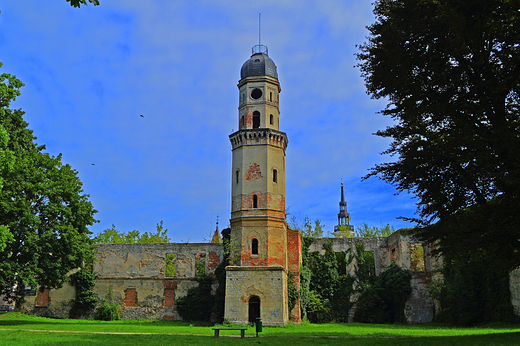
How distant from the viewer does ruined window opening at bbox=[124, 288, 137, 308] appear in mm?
32312

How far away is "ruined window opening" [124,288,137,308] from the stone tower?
10.4 m

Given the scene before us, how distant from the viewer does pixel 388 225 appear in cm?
5306

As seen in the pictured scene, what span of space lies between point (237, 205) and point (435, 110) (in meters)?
16.1

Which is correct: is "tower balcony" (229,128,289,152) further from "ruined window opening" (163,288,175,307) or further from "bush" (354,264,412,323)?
"bush" (354,264,412,323)

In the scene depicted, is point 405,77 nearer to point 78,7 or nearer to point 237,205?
point 78,7

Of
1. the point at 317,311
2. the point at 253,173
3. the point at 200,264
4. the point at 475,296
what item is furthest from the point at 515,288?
the point at 200,264

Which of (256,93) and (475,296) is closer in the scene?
(475,296)

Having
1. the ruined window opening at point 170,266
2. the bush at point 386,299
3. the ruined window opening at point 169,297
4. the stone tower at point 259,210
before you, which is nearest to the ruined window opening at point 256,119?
the stone tower at point 259,210

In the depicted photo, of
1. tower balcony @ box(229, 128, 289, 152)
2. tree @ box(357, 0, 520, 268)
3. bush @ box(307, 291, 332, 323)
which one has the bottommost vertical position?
bush @ box(307, 291, 332, 323)

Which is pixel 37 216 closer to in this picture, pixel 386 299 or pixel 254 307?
pixel 254 307

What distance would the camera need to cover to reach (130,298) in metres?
32.4

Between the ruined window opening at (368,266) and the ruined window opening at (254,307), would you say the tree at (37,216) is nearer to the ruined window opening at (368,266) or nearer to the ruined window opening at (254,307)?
the ruined window opening at (254,307)

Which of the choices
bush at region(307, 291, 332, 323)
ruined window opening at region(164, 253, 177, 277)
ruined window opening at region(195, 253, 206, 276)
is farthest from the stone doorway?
ruined window opening at region(164, 253, 177, 277)

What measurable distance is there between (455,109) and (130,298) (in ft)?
88.9
